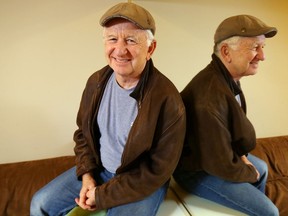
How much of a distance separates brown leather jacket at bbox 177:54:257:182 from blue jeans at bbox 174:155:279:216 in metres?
0.04

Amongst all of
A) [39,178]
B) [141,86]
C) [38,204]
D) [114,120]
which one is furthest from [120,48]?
[39,178]

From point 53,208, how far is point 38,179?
0.51 meters

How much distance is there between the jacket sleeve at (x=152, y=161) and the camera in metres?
0.98

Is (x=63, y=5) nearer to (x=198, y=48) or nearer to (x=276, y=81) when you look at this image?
(x=198, y=48)

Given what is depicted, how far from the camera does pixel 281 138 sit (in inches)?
81.4

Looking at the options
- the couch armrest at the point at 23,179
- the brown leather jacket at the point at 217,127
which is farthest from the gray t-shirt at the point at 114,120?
the couch armrest at the point at 23,179

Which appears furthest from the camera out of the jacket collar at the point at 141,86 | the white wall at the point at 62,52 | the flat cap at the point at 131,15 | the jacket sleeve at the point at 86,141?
the white wall at the point at 62,52

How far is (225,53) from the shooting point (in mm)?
1108

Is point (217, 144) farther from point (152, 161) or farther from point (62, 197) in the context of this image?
point (62, 197)

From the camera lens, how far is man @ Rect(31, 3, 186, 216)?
95 cm

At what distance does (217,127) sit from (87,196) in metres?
0.58

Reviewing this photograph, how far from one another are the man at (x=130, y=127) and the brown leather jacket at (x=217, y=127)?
0.31 ft

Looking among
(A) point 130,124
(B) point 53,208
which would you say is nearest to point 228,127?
(A) point 130,124

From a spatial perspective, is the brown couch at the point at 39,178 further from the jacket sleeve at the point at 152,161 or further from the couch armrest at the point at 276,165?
the jacket sleeve at the point at 152,161
